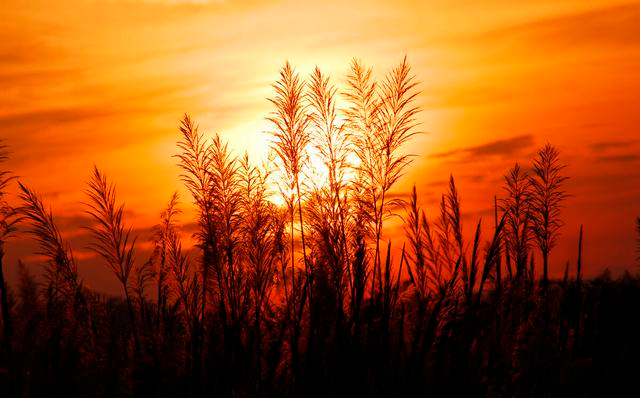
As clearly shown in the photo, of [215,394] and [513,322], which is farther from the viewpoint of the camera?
[513,322]

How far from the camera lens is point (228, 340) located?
4.62 metres

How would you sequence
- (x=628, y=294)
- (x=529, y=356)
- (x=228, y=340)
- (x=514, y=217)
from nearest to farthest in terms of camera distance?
(x=228, y=340) → (x=529, y=356) → (x=514, y=217) → (x=628, y=294)

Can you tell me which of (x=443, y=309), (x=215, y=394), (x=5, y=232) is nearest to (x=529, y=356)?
(x=443, y=309)

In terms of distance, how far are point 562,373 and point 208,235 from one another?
2.40m

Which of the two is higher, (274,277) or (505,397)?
(274,277)

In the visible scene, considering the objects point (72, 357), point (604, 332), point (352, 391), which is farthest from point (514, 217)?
point (72, 357)

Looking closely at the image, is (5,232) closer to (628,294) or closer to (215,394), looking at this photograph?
(215,394)

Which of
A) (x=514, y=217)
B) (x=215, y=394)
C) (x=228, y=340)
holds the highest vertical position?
(x=514, y=217)

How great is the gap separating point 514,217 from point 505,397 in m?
1.80

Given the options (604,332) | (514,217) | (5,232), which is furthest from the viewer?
(604,332)

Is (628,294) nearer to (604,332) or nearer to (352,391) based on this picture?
(604,332)

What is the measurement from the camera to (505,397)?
4629 mm

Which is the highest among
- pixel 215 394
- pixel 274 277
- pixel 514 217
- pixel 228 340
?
pixel 514 217

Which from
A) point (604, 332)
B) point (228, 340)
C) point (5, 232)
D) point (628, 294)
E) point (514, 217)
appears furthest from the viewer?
point (628, 294)
